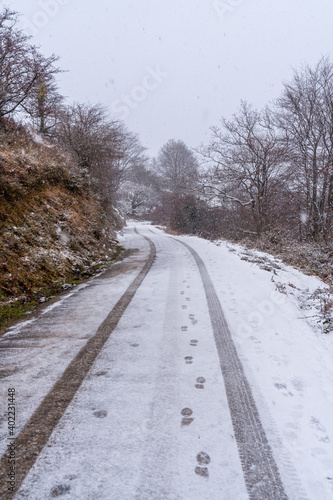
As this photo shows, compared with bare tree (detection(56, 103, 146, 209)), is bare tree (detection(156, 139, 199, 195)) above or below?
above

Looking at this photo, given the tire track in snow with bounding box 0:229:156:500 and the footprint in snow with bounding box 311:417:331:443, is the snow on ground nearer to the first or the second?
the footprint in snow with bounding box 311:417:331:443

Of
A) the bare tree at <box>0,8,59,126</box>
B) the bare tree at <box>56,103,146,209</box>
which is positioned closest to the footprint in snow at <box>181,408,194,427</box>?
the bare tree at <box>0,8,59,126</box>

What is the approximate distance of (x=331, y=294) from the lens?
547 cm

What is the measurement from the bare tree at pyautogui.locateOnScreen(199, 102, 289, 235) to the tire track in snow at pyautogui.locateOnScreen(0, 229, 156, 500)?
37.8 feet

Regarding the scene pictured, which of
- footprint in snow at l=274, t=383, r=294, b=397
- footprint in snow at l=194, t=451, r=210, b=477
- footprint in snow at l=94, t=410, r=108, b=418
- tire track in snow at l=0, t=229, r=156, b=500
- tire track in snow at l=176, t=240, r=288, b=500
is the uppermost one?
footprint in snow at l=274, t=383, r=294, b=397

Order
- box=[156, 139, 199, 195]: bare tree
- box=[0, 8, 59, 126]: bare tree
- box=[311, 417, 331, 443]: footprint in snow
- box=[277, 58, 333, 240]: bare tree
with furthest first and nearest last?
1. box=[156, 139, 199, 195]: bare tree
2. box=[277, 58, 333, 240]: bare tree
3. box=[0, 8, 59, 126]: bare tree
4. box=[311, 417, 331, 443]: footprint in snow

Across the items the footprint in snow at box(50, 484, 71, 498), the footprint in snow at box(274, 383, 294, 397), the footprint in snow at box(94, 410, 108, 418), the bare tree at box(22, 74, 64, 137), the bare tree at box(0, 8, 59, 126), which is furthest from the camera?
the bare tree at box(22, 74, 64, 137)

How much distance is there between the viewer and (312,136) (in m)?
11.8

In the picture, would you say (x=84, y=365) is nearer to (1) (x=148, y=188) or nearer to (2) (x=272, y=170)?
(2) (x=272, y=170)

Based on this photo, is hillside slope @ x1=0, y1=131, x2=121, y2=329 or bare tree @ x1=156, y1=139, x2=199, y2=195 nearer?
hillside slope @ x1=0, y1=131, x2=121, y2=329

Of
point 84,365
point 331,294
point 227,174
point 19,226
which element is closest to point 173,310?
point 84,365

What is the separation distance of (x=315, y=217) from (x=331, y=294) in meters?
7.51

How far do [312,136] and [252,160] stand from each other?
256cm

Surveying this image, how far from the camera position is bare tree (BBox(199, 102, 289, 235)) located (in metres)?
12.6
